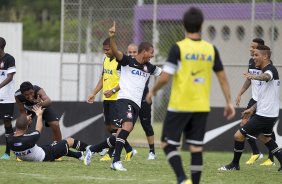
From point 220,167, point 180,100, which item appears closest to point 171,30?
point 220,167

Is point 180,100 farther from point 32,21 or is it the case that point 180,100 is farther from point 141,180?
point 32,21

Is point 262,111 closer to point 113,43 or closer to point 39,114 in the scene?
point 113,43

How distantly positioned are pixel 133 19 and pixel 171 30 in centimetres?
117

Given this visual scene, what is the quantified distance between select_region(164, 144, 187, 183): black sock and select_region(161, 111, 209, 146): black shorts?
0.08 meters

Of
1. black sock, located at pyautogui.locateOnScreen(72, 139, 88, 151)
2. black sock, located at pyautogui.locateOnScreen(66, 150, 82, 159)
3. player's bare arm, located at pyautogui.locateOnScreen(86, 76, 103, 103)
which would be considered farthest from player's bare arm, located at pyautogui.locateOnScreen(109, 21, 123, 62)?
player's bare arm, located at pyautogui.locateOnScreen(86, 76, 103, 103)

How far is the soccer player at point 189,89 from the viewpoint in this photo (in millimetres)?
10281

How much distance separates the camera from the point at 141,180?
39.3 feet

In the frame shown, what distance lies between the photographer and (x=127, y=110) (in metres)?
13.7

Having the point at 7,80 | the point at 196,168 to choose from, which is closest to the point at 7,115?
the point at 7,80

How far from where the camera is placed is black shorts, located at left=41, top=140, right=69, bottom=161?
570 inches

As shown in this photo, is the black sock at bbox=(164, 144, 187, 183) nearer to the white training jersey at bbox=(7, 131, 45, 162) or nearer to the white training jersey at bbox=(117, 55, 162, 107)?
the white training jersey at bbox=(117, 55, 162, 107)

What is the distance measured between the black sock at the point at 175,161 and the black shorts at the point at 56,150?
4231 mm

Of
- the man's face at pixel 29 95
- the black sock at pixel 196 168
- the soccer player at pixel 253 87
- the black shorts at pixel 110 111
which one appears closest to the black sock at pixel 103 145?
the man's face at pixel 29 95

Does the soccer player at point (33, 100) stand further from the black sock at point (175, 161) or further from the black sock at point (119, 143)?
the black sock at point (175, 161)
